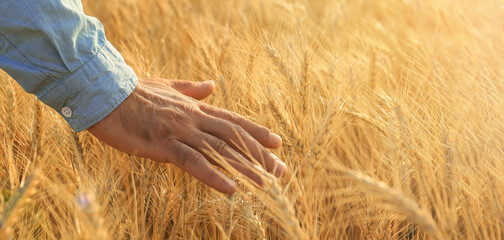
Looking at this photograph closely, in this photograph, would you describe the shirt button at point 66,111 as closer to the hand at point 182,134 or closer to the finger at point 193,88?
the hand at point 182,134

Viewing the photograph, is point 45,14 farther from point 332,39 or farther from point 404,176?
point 332,39

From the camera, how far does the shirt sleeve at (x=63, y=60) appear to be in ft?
3.72

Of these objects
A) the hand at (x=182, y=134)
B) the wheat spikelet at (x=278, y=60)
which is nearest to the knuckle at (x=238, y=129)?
the hand at (x=182, y=134)

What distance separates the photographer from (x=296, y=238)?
782 millimetres

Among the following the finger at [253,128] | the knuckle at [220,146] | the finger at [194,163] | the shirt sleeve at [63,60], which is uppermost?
the shirt sleeve at [63,60]

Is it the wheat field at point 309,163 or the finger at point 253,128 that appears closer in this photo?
the wheat field at point 309,163

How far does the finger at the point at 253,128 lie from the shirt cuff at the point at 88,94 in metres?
0.25

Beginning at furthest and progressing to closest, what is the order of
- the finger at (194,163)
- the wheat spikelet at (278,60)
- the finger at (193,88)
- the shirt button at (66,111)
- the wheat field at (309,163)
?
the finger at (193,88)
the wheat spikelet at (278,60)
the shirt button at (66,111)
the finger at (194,163)
the wheat field at (309,163)

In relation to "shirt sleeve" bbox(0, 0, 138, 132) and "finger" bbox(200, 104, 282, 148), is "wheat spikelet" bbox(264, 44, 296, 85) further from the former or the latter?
"shirt sleeve" bbox(0, 0, 138, 132)

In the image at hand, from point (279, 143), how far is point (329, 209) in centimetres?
24

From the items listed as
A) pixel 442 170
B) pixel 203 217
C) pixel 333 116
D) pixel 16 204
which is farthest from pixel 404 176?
pixel 16 204

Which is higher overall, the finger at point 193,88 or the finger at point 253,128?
the finger at point 253,128

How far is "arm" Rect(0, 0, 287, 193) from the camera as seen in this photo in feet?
3.74

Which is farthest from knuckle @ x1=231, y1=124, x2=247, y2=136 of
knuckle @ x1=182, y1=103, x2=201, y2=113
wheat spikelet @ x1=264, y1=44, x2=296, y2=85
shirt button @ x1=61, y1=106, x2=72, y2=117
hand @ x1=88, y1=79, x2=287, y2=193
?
shirt button @ x1=61, y1=106, x2=72, y2=117
